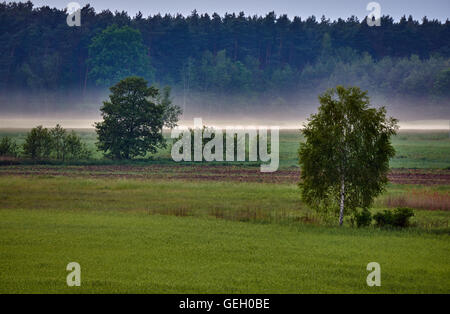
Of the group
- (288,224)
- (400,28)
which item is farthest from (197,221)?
(400,28)

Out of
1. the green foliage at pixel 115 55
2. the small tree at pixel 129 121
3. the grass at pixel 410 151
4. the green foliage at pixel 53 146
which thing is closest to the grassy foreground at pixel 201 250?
the green foliage at pixel 53 146

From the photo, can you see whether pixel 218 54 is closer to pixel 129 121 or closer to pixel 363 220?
pixel 129 121

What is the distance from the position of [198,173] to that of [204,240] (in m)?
34.4

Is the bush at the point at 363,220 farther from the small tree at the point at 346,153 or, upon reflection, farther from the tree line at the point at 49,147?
the tree line at the point at 49,147

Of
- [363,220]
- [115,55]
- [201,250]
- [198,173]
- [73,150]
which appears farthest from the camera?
[115,55]

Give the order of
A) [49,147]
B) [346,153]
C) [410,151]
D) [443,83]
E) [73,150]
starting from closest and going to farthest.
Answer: [346,153], [49,147], [73,150], [410,151], [443,83]

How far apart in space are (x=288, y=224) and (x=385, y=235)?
16.6 feet

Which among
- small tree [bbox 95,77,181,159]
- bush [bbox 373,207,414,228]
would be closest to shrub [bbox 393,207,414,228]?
bush [bbox 373,207,414,228]

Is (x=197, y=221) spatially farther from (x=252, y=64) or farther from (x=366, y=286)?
(x=252, y=64)

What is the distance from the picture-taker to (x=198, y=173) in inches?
2297

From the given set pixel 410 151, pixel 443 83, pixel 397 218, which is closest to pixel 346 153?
pixel 397 218

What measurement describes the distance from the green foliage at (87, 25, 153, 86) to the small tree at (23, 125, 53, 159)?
6416 centimetres

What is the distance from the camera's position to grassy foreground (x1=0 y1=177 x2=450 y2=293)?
672 inches
